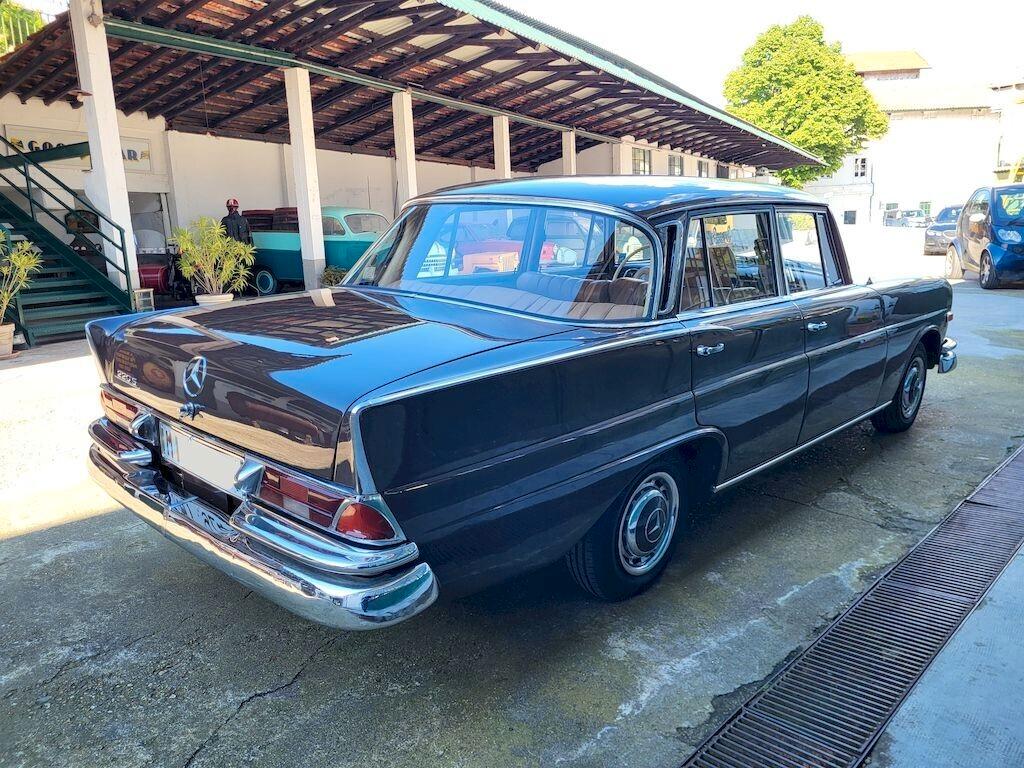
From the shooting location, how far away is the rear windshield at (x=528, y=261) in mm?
2855

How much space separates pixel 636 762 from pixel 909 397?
12.9ft

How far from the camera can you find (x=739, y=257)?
11.0 ft

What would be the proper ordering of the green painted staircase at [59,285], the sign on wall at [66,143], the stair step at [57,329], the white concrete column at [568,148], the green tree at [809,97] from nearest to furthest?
the stair step at [57,329], the green painted staircase at [59,285], the sign on wall at [66,143], the white concrete column at [568,148], the green tree at [809,97]

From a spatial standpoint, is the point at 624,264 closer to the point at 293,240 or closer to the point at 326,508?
the point at 326,508

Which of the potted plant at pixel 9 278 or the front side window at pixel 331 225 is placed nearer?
the potted plant at pixel 9 278

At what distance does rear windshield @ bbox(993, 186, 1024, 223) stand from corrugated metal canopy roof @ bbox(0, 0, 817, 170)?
6.30 meters

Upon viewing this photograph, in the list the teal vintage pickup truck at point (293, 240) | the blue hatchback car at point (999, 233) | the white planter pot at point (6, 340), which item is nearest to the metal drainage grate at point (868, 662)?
the white planter pot at point (6, 340)

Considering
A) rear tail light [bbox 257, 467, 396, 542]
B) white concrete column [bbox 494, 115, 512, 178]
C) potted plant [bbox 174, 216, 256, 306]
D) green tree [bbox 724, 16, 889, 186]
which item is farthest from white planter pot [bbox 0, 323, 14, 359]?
green tree [bbox 724, 16, 889, 186]

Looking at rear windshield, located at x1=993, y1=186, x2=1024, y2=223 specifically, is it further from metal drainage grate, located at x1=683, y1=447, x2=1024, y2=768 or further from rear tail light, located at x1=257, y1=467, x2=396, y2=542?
rear tail light, located at x1=257, y1=467, x2=396, y2=542

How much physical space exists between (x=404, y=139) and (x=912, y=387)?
12031 mm

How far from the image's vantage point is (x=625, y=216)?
293 cm

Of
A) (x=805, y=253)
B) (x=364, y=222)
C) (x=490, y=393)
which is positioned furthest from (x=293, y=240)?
(x=490, y=393)

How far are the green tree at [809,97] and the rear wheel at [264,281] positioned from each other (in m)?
31.1

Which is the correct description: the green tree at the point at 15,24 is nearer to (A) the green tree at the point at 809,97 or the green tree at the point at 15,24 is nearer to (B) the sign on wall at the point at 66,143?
(B) the sign on wall at the point at 66,143
